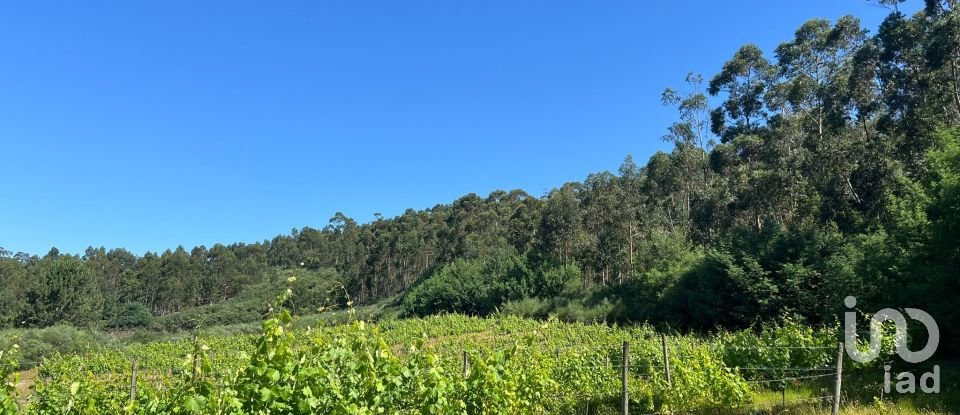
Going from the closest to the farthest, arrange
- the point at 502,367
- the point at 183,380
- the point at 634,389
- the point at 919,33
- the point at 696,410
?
the point at 183,380, the point at 502,367, the point at 696,410, the point at 634,389, the point at 919,33

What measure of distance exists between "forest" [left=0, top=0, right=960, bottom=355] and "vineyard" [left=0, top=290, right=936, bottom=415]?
0.41 meters

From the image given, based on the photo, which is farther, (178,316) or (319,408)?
(178,316)

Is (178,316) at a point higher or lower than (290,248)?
lower

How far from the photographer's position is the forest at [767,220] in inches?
564

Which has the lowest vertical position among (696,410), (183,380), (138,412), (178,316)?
(178,316)

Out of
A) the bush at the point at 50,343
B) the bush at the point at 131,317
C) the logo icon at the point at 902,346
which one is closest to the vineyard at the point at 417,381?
the logo icon at the point at 902,346

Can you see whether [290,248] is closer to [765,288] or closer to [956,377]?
[765,288]

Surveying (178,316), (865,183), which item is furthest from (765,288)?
(178,316)

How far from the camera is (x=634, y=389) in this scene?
941 cm

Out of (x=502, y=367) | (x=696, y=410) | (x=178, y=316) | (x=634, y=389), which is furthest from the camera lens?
(x=178, y=316)

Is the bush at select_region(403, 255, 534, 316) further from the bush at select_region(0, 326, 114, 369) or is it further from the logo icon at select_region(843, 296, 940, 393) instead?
the logo icon at select_region(843, 296, 940, 393)

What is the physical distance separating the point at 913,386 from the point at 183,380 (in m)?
10.6

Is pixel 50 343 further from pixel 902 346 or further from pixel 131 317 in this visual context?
pixel 131 317

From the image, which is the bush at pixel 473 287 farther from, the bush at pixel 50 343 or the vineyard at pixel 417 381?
the vineyard at pixel 417 381
